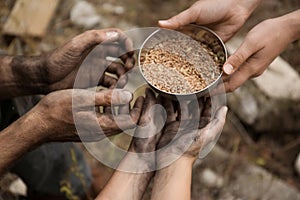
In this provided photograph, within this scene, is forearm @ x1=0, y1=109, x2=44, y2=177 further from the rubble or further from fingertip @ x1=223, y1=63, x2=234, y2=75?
the rubble

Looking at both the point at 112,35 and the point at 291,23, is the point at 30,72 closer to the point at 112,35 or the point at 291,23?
the point at 112,35

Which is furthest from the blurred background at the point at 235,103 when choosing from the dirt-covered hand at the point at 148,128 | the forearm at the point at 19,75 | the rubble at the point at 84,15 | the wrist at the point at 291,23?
the wrist at the point at 291,23

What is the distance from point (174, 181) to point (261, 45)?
2.05 feet

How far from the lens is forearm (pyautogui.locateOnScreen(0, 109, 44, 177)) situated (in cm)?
150

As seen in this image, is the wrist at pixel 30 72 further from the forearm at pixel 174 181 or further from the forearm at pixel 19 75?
the forearm at pixel 174 181

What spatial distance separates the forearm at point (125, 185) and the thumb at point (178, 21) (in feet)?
1.51

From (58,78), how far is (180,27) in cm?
48

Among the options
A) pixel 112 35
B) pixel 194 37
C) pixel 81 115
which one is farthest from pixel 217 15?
pixel 81 115

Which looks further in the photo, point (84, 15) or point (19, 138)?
point (84, 15)

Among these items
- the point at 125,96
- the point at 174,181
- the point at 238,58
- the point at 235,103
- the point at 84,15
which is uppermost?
the point at 125,96

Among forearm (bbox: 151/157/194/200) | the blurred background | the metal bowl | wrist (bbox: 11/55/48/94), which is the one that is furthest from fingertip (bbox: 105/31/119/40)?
the blurred background

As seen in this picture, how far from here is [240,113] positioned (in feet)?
8.54

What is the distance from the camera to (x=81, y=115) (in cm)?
145

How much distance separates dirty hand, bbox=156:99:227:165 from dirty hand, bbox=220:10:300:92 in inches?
7.6
